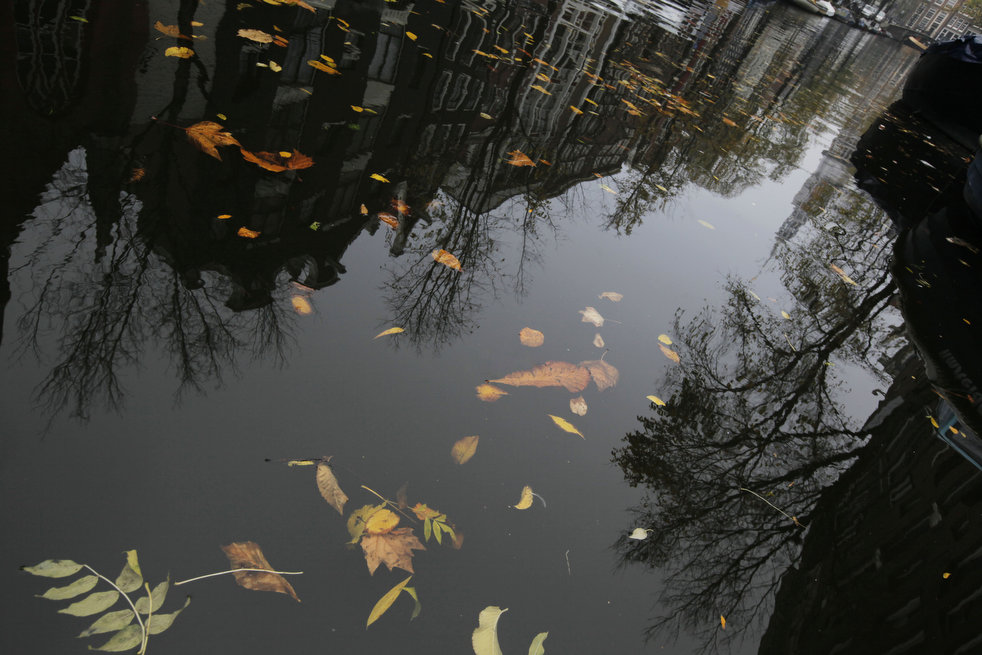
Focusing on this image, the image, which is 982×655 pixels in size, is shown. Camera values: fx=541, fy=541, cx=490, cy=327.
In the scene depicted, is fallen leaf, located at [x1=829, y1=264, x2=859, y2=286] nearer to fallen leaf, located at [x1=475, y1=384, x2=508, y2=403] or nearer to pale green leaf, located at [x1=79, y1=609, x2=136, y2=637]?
fallen leaf, located at [x1=475, y1=384, x2=508, y2=403]

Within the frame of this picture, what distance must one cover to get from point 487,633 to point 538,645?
18cm

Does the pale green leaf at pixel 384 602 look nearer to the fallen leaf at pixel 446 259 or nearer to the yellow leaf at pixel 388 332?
the yellow leaf at pixel 388 332

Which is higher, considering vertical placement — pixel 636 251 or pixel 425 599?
pixel 636 251

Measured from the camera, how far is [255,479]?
6.28 feet

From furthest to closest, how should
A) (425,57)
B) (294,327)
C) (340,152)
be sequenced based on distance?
(425,57)
(340,152)
(294,327)

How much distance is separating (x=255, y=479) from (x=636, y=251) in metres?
3.44

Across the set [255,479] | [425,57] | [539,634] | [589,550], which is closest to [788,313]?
[589,550]

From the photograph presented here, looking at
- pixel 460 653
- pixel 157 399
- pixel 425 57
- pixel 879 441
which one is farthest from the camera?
pixel 425 57

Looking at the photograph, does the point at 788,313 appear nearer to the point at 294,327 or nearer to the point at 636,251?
the point at 636,251

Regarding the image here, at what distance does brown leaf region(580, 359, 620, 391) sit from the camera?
296cm

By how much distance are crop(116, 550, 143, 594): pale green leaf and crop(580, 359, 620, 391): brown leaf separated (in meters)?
2.14

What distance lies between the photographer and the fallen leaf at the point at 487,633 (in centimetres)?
174

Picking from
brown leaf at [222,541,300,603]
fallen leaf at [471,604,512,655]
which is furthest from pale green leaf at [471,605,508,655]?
brown leaf at [222,541,300,603]

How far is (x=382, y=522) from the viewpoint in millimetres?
1930
